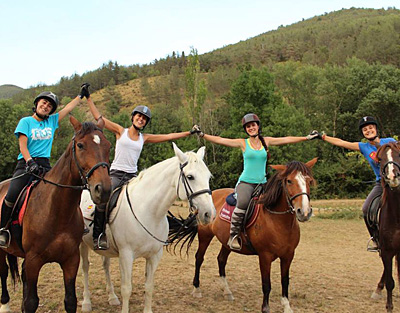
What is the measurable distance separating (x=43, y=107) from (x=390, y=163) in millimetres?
5080

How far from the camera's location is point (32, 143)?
467cm

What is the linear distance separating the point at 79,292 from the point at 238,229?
11.8ft

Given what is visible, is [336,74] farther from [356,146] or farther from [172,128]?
[356,146]

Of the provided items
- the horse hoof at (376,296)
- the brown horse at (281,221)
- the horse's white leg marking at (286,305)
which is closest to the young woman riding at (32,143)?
the brown horse at (281,221)

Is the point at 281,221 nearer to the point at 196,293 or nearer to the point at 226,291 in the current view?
the point at 226,291

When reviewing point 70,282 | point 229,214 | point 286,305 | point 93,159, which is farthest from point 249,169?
point 70,282

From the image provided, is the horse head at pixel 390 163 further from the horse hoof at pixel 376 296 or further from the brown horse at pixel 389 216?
the horse hoof at pixel 376 296

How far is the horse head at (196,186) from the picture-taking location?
4.30 metres

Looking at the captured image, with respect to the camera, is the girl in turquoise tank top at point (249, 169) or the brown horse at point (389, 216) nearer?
the brown horse at point (389, 216)

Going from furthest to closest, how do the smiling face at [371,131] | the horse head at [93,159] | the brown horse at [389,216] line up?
A: the smiling face at [371,131], the brown horse at [389,216], the horse head at [93,159]

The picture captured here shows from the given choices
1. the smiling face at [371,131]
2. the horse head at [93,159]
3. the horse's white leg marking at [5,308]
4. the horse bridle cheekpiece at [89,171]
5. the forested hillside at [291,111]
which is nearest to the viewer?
the horse head at [93,159]

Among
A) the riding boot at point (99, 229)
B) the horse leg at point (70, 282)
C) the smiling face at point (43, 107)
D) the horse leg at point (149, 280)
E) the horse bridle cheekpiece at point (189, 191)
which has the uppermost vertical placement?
the smiling face at point (43, 107)

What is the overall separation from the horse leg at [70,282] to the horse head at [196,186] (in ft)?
5.08

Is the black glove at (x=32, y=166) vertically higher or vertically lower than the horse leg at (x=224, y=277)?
higher
